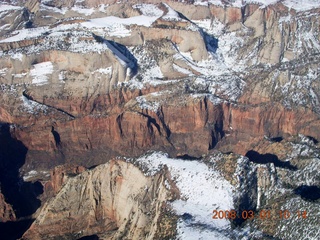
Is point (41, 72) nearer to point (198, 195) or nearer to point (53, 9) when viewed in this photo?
point (53, 9)

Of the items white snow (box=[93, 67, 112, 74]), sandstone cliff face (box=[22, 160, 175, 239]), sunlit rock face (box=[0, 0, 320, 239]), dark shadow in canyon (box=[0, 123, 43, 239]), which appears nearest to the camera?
sandstone cliff face (box=[22, 160, 175, 239])

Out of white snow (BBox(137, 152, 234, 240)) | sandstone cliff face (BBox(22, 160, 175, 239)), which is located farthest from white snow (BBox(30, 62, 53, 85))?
white snow (BBox(137, 152, 234, 240))

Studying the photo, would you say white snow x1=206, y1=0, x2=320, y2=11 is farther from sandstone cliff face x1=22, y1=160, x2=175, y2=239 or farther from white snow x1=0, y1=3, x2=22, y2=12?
sandstone cliff face x1=22, y1=160, x2=175, y2=239

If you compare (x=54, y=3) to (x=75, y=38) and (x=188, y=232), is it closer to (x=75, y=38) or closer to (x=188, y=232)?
(x=75, y=38)

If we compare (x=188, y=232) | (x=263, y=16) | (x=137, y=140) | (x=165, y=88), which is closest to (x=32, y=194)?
(x=137, y=140)

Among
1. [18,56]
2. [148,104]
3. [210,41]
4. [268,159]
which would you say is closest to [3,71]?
[18,56]

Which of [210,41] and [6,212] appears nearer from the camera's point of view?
[6,212]

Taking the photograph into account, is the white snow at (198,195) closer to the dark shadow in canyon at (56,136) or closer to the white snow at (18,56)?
the dark shadow in canyon at (56,136)
